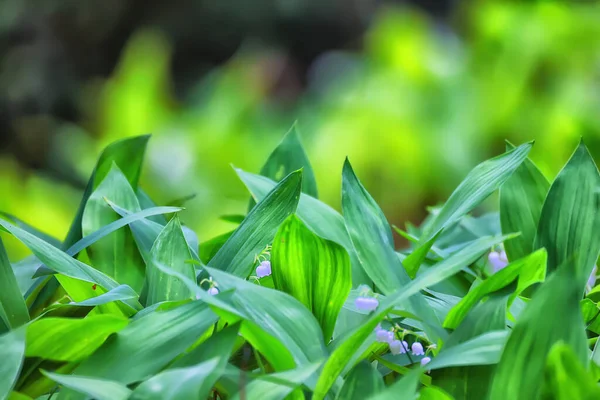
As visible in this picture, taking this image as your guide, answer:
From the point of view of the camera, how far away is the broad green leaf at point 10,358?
52 cm

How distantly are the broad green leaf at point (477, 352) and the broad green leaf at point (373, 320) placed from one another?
5cm

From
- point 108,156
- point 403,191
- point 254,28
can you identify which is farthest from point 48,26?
point 108,156

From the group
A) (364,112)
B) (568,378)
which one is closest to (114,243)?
(568,378)

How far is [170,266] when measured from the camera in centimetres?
66

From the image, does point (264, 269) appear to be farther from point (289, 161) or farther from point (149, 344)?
point (289, 161)

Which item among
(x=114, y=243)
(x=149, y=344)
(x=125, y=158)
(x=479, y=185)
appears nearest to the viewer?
(x=149, y=344)

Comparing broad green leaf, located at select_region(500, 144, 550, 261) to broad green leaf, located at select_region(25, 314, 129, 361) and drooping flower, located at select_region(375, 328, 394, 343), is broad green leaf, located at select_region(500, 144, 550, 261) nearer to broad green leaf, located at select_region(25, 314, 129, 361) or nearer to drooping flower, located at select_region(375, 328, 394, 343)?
drooping flower, located at select_region(375, 328, 394, 343)

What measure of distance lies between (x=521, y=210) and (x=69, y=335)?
1.57ft

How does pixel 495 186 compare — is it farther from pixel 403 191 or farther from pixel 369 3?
pixel 369 3

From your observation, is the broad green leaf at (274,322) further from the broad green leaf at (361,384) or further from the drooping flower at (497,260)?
the drooping flower at (497,260)

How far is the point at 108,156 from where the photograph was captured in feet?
2.99

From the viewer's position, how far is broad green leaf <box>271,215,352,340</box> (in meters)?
0.58

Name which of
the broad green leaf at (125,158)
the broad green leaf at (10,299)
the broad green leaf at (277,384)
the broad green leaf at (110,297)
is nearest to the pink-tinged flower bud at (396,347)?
the broad green leaf at (277,384)

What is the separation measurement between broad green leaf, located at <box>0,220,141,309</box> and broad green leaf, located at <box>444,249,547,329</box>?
29 cm
